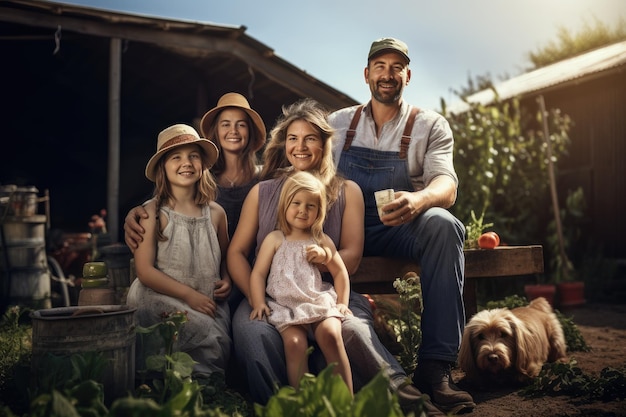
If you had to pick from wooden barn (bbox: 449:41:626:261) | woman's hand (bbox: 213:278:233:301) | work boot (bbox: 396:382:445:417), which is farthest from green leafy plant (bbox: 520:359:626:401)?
wooden barn (bbox: 449:41:626:261)

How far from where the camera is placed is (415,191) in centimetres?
450

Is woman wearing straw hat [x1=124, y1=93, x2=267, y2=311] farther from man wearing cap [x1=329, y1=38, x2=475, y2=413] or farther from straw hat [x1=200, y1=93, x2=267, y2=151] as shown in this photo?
man wearing cap [x1=329, y1=38, x2=475, y2=413]

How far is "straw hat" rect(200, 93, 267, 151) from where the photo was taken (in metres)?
4.87

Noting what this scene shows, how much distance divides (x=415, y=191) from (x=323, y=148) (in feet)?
2.91

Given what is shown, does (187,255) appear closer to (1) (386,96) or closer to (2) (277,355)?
(2) (277,355)

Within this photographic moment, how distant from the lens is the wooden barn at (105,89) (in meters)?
7.72

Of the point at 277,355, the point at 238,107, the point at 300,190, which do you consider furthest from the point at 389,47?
the point at 277,355

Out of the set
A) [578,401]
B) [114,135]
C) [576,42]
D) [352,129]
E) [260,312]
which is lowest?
[578,401]

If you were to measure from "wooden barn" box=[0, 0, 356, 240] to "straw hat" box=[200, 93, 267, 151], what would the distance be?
325 cm

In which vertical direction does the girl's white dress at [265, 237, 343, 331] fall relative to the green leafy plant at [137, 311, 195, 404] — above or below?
above

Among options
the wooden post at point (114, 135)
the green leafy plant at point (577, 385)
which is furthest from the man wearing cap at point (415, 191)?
the wooden post at point (114, 135)

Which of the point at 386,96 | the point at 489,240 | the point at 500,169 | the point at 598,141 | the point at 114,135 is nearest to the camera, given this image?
the point at 386,96

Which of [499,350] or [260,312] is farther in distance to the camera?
[499,350]

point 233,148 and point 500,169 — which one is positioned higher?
point 500,169
